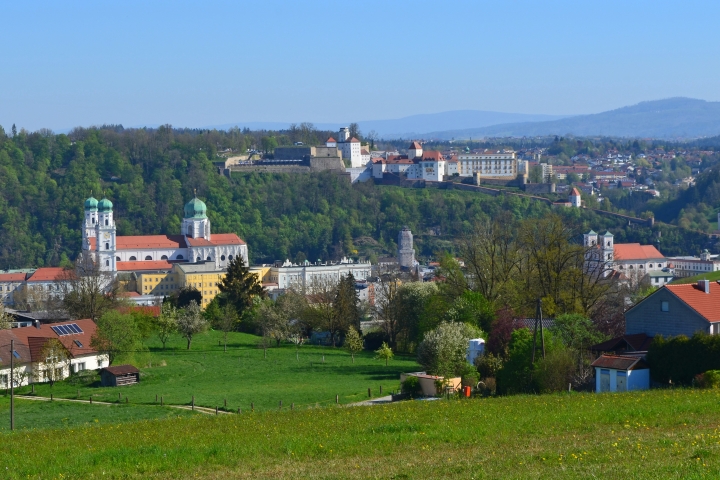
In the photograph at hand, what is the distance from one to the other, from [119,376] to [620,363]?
1771cm

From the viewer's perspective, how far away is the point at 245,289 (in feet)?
214

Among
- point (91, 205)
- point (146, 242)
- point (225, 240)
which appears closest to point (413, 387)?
point (146, 242)

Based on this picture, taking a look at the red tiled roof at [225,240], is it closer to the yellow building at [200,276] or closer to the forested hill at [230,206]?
the yellow building at [200,276]

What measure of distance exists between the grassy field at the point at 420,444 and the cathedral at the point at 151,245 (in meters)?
90.6

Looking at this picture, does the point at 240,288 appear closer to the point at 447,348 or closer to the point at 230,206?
the point at 447,348

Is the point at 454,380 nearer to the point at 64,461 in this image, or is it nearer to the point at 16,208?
the point at 64,461

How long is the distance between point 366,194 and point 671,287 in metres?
124

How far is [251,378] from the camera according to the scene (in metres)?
38.4

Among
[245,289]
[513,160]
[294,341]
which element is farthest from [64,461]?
[513,160]

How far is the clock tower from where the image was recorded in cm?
11019

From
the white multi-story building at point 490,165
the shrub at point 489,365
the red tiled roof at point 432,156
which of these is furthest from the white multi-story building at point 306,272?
the shrub at point 489,365

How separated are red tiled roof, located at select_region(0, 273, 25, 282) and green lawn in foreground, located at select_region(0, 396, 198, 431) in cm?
7898

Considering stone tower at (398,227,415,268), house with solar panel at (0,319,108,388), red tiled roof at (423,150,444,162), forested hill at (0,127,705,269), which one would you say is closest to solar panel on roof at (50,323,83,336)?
house with solar panel at (0,319,108,388)

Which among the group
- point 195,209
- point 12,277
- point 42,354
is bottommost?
point 12,277
